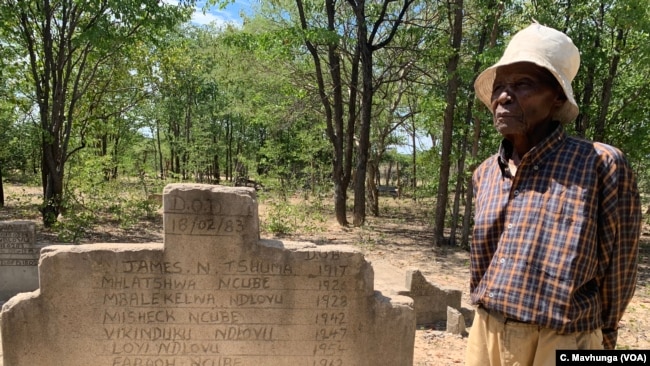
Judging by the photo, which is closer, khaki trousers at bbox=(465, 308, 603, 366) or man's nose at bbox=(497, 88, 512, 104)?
khaki trousers at bbox=(465, 308, 603, 366)

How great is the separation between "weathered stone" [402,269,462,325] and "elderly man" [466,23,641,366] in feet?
15.9

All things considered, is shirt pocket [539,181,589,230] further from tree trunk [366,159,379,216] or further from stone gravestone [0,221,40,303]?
tree trunk [366,159,379,216]

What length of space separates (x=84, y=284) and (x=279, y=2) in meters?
15.8

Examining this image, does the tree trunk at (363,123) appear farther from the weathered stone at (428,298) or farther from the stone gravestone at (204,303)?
the stone gravestone at (204,303)

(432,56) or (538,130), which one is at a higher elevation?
(432,56)

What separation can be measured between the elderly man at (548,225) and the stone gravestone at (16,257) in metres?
7.97

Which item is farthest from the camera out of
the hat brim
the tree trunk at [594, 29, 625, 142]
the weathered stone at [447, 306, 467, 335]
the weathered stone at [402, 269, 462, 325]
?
the tree trunk at [594, 29, 625, 142]

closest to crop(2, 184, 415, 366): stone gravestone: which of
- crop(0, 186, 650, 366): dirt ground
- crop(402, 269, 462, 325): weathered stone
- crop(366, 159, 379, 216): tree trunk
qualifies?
crop(0, 186, 650, 366): dirt ground

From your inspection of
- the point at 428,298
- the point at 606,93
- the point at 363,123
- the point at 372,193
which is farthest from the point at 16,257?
the point at 372,193

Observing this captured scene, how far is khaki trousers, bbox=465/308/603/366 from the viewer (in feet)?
5.85

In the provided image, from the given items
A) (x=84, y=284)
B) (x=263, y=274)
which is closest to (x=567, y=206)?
(x=263, y=274)

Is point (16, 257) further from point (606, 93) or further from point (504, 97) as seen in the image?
point (606, 93)

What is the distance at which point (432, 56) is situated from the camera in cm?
1142

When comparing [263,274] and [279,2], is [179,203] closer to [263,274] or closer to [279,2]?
[263,274]
